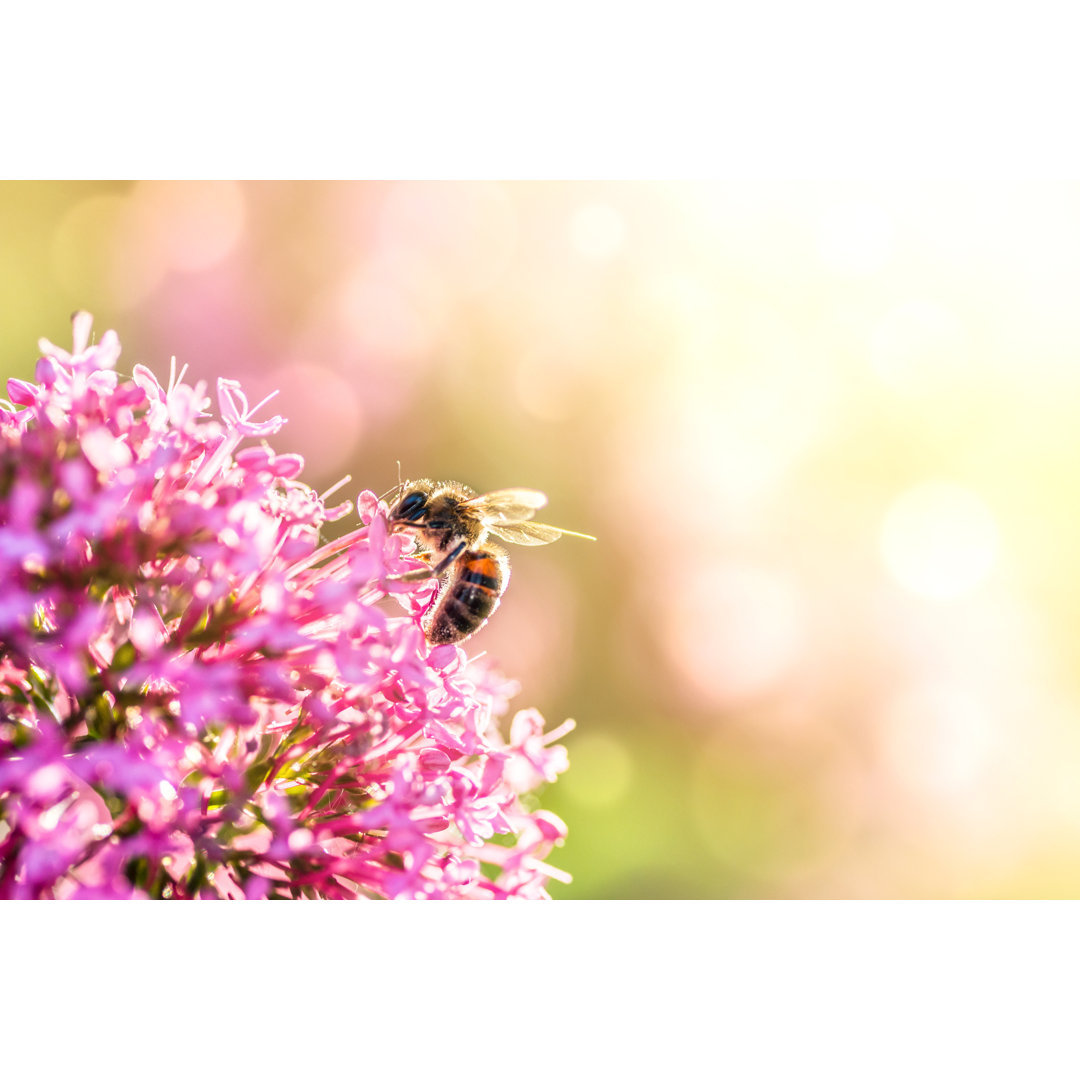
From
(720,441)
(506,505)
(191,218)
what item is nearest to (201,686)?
(506,505)

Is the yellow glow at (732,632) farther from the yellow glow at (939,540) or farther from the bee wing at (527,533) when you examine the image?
the bee wing at (527,533)

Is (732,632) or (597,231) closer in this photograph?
(597,231)

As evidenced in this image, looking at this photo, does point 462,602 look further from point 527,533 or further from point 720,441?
point 720,441

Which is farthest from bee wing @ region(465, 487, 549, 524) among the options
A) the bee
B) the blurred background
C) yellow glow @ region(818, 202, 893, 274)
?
yellow glow @ region(818, 202, 893, 274)

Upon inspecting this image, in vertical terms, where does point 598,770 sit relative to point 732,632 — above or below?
below
